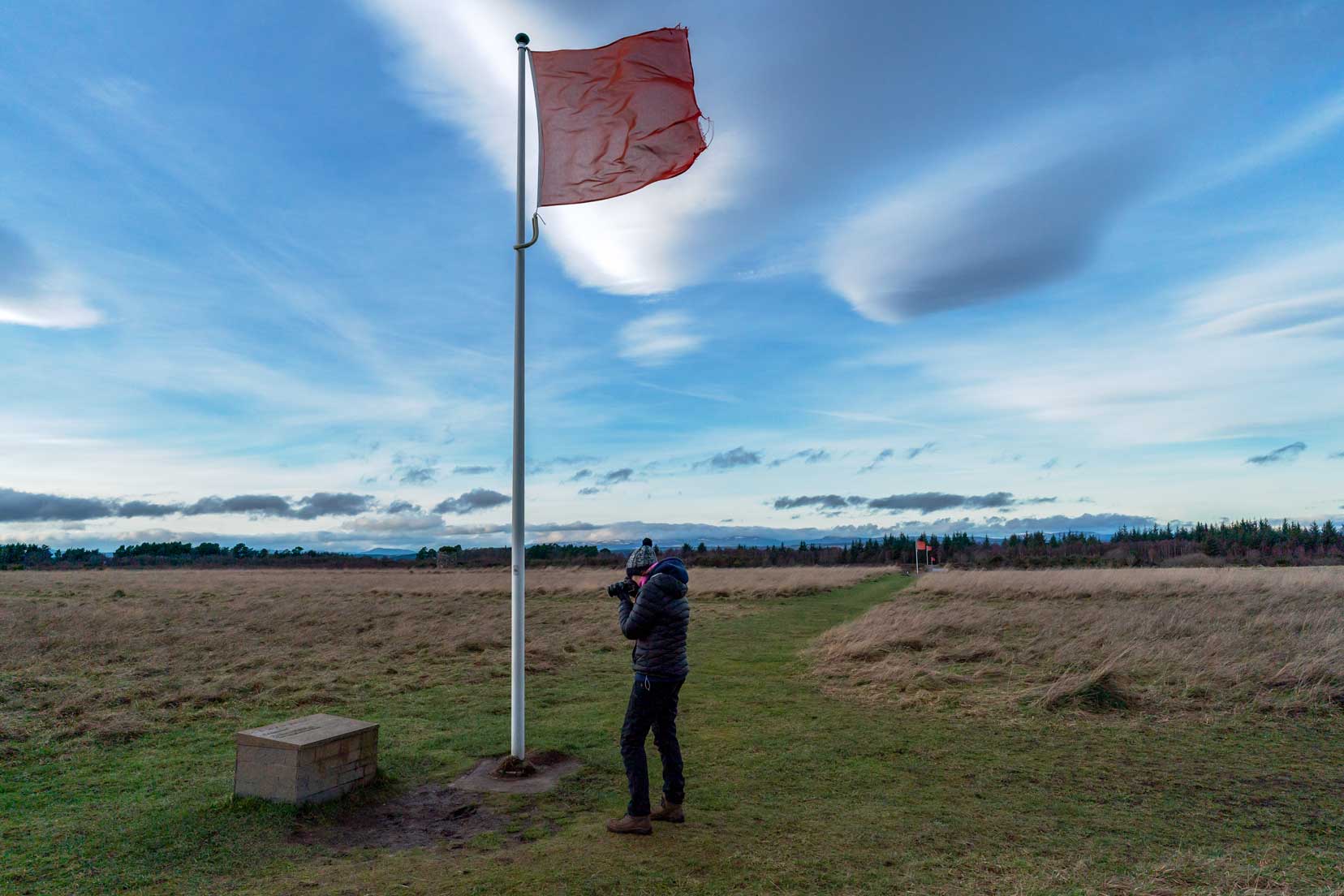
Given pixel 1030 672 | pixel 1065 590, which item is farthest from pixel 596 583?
pixel 1030 672

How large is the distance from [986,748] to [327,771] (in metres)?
7.19

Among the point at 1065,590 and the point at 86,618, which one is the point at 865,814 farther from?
the point at 1065,590

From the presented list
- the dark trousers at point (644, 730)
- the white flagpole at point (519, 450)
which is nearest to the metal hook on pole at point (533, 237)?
the white flagpole at point (519, 450)

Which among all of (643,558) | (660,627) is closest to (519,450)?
(643,558)

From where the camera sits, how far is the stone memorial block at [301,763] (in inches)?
253

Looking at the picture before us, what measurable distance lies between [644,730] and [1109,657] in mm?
10725

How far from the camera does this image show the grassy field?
5391mm

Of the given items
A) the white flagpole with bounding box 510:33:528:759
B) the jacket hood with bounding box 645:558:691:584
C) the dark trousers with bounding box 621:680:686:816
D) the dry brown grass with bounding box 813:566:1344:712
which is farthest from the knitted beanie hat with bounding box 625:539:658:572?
the dry brown grass with bounding box 813:566:1344:712

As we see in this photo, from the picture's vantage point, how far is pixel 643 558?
641cm

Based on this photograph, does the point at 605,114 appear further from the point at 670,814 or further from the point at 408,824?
the point at 408,824

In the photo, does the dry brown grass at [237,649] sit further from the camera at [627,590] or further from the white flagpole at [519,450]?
the camera at [627,590]

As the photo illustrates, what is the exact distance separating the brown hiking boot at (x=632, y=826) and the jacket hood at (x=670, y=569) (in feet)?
6.29

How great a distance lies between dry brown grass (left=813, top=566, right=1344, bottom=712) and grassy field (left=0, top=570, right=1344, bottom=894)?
0.09m

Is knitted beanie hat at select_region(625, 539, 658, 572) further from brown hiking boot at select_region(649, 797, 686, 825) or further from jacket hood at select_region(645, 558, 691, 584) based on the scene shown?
brown hiking boot at select_region(649, 797, 686, 825)
